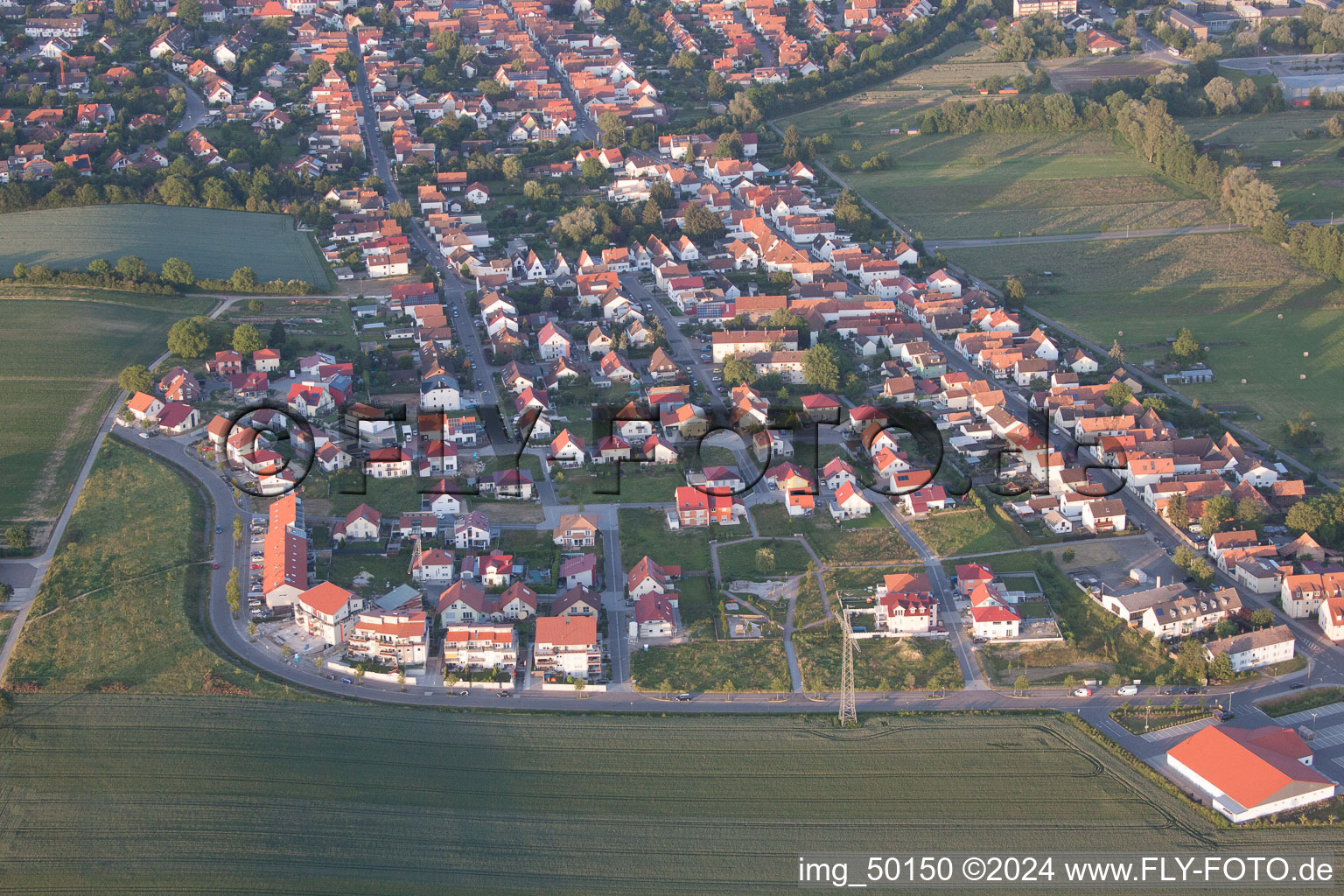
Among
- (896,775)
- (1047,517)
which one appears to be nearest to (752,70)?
(1047,517)

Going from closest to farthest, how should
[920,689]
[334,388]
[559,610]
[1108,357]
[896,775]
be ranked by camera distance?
[896,775] < [920,689] < [559,610] < [334,388] < [1108,357]

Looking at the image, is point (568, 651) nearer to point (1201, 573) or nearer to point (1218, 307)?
point (1201, 573)

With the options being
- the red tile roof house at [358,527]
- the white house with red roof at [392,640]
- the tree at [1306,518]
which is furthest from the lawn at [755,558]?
the tree at [1306,518]

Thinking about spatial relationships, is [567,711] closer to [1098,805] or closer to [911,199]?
[1098,805]

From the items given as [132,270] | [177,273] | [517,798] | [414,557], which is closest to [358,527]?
[414,557]

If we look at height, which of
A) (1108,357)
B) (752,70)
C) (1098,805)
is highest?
(752,70)

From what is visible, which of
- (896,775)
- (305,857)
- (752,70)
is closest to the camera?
(305,857)

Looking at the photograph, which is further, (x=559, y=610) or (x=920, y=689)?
(x=559, y=610)
